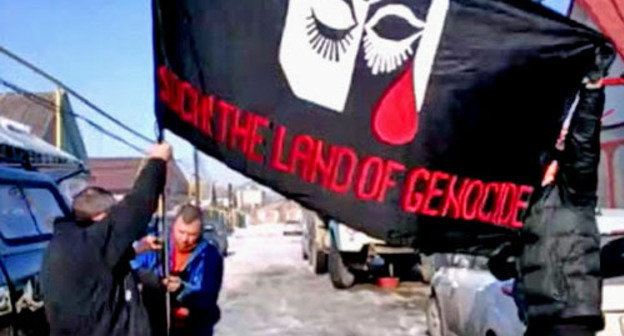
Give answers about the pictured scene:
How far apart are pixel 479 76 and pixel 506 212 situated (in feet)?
2.05

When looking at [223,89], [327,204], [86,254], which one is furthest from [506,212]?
[86,254]

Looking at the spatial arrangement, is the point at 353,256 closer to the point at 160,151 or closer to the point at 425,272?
the point at 425,272

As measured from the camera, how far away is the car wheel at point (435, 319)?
820 cm

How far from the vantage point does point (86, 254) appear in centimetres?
314

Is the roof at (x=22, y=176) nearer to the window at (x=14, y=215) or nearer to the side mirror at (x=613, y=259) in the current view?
the window at (x=14, y=215)

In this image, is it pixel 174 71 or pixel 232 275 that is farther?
pixel 232 275

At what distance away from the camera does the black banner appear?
326cm

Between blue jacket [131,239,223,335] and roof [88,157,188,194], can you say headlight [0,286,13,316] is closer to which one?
blue jacket [131,239,223,335]

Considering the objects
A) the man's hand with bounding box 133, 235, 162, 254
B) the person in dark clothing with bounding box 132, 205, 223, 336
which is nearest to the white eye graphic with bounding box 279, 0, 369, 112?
the man's hand with bounding box 133, 235, 162, 254

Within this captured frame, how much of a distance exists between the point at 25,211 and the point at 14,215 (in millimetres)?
283

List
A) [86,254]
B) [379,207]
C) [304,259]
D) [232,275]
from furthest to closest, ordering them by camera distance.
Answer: [304,259]
[232,275]
[379,207]
[86,254]

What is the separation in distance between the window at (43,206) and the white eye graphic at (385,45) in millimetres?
3204

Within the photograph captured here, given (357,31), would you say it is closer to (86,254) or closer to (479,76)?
(479,76)

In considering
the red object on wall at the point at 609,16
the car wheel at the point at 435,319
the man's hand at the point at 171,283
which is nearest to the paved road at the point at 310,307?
the car wheel at the point at 435,319
